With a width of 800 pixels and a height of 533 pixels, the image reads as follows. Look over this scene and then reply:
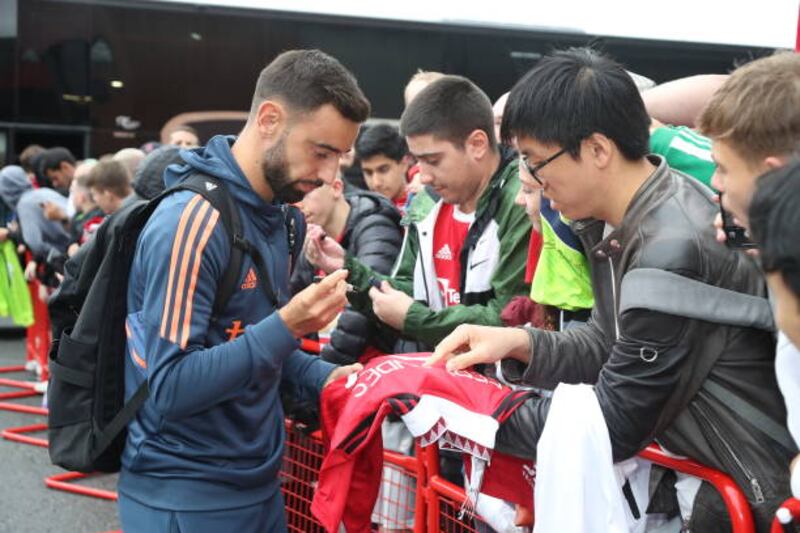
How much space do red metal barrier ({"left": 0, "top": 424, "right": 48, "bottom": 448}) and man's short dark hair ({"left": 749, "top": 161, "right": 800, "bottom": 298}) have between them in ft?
22.6

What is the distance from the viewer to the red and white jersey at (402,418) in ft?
7.95

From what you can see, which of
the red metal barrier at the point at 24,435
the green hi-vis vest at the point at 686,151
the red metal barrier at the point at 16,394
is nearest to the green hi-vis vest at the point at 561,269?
the green hi-vis vest at the point at 686,151

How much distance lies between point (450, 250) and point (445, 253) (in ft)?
0.09

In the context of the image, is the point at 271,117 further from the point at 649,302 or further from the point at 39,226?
→ the point at 39,226

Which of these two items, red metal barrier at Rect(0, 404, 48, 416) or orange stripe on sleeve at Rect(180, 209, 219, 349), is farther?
red metal barrier at Rect(0, 404, 48, 416)

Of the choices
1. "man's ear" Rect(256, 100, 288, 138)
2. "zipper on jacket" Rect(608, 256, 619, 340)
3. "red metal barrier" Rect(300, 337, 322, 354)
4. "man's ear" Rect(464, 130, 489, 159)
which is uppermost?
"man's ear" Rect(256, 100, 288, 138)

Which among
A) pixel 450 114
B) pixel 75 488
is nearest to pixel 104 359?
pixel 450 114

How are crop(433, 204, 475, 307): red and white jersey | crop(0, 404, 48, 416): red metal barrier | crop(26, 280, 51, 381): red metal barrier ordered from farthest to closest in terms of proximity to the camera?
1. crop(26, 280, 51, 381): red metal barrier
2. crop(0, 404, 48, 416): red metal barrier
3. crop(433, 204, 475, 307): red and white jersey

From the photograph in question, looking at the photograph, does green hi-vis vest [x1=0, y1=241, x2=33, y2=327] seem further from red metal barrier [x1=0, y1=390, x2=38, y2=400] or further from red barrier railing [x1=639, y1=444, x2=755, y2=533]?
red barrier railing [x1=639, y1=444, x2=755, y2=533]

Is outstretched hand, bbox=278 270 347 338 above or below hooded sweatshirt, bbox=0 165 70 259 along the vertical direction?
above

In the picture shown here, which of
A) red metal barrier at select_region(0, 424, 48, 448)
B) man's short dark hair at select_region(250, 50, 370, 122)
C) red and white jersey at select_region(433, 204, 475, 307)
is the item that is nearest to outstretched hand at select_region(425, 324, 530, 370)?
man's short dark hair at select_region(250, 50, 370, 122)

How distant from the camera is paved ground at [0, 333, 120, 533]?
568cm

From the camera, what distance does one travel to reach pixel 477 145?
12.7ft

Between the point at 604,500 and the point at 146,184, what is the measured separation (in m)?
2.93
